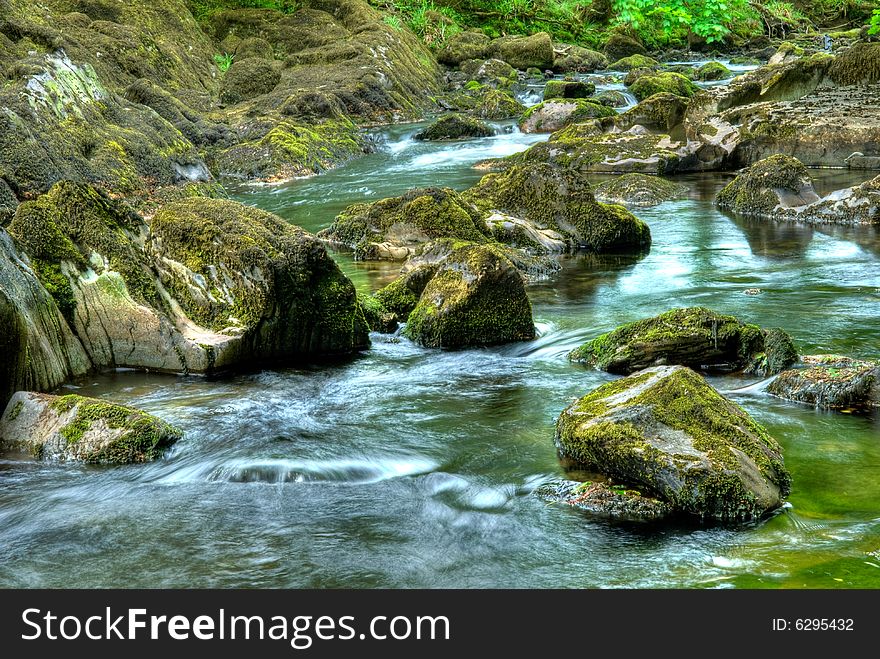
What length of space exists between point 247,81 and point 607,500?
25.7 metres

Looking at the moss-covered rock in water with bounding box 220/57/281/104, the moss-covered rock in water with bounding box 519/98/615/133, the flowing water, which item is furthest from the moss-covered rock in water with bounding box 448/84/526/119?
the flowing water

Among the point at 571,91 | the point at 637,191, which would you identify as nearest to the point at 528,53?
the point at 571,91

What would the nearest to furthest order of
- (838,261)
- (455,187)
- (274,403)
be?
1. (274,403)
2. (838,261)
3. (455,187)

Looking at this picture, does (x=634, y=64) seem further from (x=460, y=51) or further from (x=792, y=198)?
(x=792, y=198)

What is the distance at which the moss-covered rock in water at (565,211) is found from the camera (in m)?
13.8

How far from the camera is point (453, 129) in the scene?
26438 millimetres

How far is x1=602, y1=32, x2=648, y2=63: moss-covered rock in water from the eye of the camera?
46500 mm

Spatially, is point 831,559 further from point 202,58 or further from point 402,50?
point 402,50

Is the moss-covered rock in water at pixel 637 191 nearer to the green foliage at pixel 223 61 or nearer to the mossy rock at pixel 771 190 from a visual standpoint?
the mossy rock at pixel 771 190

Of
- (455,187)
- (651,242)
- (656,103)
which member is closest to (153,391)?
(651,242)

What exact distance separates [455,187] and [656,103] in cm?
565

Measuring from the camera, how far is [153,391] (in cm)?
763

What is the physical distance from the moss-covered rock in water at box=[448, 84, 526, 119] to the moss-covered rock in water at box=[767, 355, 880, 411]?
23495 millimetres

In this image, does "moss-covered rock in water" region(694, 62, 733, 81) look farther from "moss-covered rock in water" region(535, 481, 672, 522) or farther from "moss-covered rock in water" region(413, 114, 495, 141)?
"moss-covered rock in water" region(535, 481, 672, 522)
